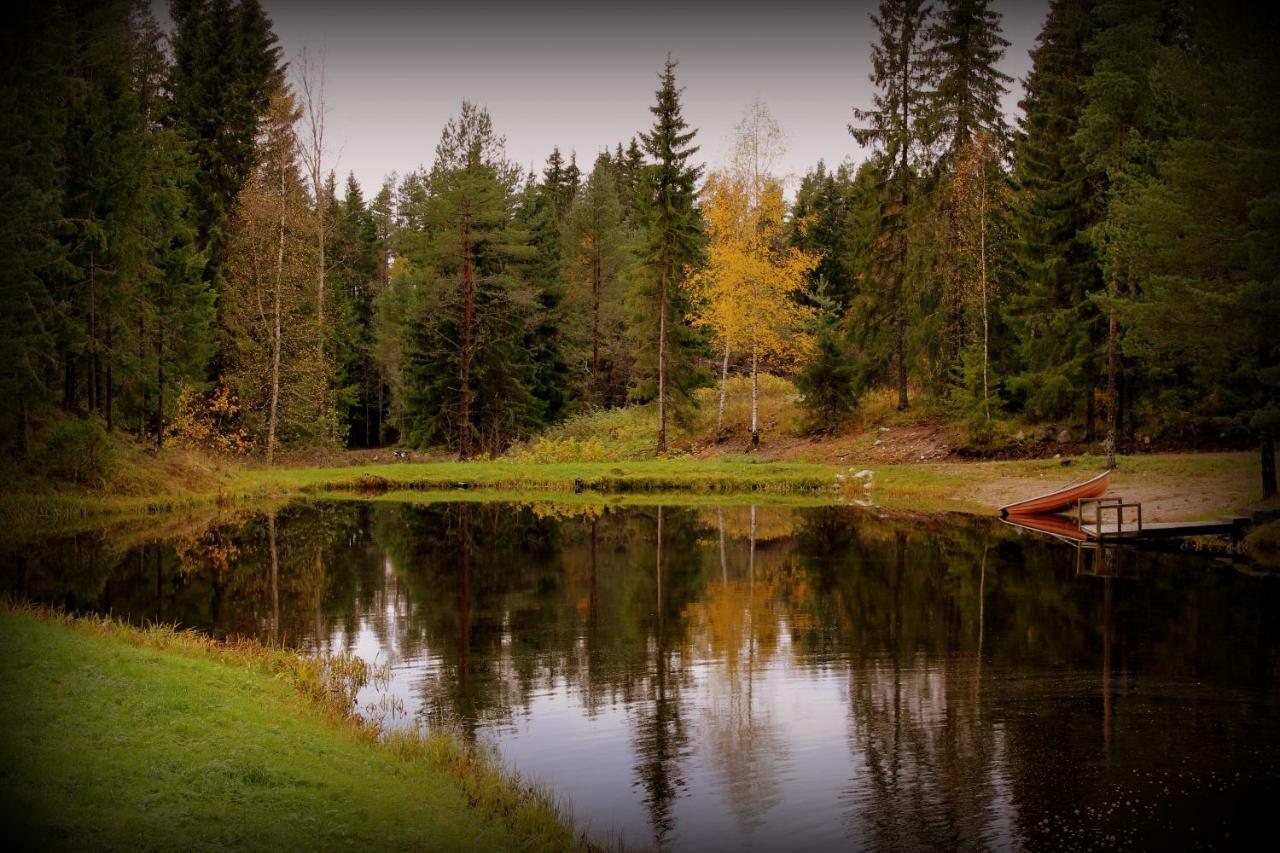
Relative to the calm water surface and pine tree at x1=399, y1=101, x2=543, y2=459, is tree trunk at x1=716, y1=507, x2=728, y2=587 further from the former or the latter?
pine tree at x1=399, y1=101, x2=543, y2=459

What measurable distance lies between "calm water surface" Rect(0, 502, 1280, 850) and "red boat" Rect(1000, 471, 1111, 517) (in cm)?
291

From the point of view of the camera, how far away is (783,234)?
43938mm

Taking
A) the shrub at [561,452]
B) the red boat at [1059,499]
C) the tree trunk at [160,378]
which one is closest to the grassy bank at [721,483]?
the shrub at [561,452]

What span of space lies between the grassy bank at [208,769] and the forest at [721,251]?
12326 millimetres

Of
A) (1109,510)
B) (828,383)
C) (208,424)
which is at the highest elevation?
(828,383)

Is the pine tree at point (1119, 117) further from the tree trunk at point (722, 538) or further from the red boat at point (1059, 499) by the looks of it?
the tree trunk at point (722, 538)

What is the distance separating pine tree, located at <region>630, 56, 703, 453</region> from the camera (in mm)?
43344

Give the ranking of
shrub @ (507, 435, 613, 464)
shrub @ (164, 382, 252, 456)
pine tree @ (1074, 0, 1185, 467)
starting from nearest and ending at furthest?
pine tree @ (1074, 0, 1185, 467) < shrub @ (164, 382, 252, 456) < shrub @ (507, 435, 613, 464)

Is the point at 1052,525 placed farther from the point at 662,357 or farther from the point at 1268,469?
the point at 662,357

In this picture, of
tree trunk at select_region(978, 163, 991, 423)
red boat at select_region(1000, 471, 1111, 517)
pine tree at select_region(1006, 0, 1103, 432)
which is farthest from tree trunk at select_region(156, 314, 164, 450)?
pine tree at select_region(1006, 0, 1103, 432)

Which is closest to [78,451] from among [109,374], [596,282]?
[109,374]

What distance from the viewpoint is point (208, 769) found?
7.45m

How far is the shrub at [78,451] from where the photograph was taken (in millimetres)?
27719

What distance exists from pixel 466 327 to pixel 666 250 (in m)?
10.7
